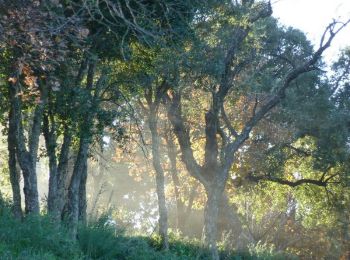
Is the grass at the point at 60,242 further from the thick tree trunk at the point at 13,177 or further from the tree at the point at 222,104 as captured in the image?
the tree at the point at 222,104

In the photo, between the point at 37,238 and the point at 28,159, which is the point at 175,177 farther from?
the point at 37,238

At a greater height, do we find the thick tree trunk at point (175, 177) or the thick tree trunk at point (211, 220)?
the thick tree trunk at point (175, 177)

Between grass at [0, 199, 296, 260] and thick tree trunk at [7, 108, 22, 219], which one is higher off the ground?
thick tree trunk at [7, 108, 22, 219]

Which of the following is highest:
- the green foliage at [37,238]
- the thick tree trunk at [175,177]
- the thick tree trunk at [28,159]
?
the thick tree trunk at [175,177]

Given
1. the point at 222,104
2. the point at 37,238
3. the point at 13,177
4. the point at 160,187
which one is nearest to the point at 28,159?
the point at 13,177

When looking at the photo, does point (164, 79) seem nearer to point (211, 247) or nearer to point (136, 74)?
point (136, 74)

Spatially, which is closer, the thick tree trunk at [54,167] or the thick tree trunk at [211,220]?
the thick tree trunk at [54,167]

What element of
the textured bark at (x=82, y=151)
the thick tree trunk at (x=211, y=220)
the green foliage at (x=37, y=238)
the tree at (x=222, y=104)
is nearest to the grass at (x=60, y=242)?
the green foliage at (x=37, y=238)

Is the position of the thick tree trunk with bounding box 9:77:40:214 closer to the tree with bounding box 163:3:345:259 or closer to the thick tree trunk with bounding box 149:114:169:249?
the thick tree trunk with bounding box 149:114:169:249

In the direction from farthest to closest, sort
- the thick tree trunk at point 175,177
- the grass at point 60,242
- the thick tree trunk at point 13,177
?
the thick tree trunk at point 175,177 → the thick tree trunk at point 13,177 → the grass at point 60,242

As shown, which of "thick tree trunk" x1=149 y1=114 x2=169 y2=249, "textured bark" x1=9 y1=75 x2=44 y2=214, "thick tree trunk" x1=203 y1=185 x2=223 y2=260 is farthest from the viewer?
"thick tree trunk" x1=203 y1=185 x2=223 y2=260

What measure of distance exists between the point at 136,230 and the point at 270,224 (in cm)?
1321

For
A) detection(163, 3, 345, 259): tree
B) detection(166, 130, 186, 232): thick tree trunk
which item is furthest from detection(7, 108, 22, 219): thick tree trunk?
detection(166, 130, 186, 232): thick tree trunk

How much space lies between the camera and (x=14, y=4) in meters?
8.12
